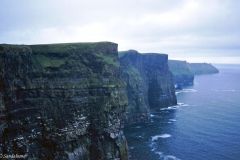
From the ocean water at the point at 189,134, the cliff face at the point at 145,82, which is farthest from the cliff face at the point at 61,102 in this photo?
the cliff face at the point at 145,82

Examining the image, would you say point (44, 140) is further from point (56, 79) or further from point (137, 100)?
point (137, 100)

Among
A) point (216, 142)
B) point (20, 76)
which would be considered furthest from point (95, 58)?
point (216, 142)

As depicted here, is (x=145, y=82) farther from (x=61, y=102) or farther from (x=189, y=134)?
(x=61, y=102)

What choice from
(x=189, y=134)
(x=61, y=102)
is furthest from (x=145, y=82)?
(x=61, y=102)

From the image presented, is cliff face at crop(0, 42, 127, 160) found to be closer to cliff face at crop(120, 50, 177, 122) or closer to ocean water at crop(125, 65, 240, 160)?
ocean water at crop(125, 65, 240, 160)

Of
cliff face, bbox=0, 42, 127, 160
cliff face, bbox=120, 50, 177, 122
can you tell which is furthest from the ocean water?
cliff face, bbox=0, 42, 127, 160

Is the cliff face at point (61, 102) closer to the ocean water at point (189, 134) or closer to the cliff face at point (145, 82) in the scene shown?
the ocean water at point (189, 134)
